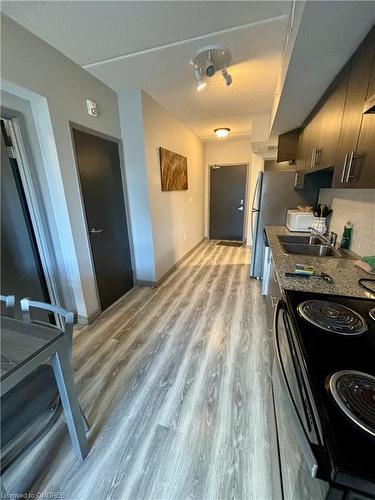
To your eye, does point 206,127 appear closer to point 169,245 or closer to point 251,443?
point 169,245

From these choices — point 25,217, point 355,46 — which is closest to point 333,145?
point 355,46

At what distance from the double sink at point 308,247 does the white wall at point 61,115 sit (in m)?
2.08

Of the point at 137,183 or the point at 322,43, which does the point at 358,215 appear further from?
Result: the point at 137,183

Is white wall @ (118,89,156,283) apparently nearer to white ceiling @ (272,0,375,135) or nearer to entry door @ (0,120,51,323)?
entry door @ (0,120,51,323)

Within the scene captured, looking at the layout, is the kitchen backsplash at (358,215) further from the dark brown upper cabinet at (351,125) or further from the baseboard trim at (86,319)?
the baseboard trim at (86,319)

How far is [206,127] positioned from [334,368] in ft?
14.0

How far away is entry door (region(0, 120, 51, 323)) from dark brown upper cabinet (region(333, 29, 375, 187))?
95.4 inches

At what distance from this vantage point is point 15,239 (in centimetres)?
181

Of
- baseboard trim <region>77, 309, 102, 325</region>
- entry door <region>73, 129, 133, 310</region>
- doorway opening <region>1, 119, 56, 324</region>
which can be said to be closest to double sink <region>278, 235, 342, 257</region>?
entry door <region>73, 129, 133, 310</region>

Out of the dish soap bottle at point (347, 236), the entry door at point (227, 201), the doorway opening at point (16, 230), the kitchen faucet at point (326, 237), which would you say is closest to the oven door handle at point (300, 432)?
the dish soap bottle at point (347, 236)

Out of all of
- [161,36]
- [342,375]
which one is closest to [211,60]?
[161,36]

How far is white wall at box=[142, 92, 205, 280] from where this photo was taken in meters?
2.86

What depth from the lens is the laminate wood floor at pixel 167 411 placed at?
108cm

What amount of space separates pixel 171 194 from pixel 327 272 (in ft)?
8.78
